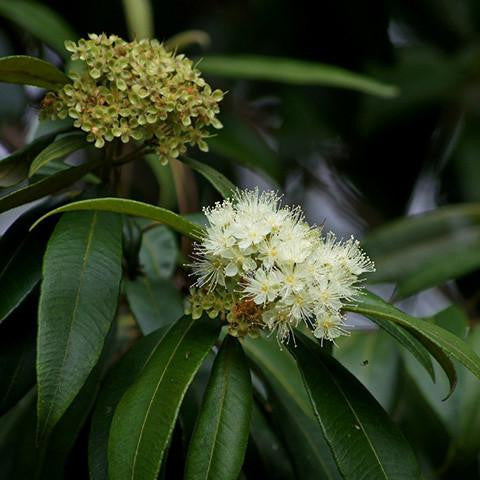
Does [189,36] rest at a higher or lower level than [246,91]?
lower

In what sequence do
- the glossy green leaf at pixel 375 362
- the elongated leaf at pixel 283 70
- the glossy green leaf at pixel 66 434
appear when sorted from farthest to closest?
the elongated leaf at pixel 283 70
the glossy green leaf at pixel 375 362
the glossy green leaf at pixel 66 434

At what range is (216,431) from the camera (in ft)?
3.05

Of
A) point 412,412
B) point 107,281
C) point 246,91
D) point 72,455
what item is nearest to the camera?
point 107,281

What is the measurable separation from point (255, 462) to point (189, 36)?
91cm

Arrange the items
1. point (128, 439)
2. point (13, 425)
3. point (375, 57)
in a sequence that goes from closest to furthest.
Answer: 1. point (128, 439)
2. point (13, 425)
3. point (375, 57)

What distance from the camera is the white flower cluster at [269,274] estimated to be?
950 millimetres

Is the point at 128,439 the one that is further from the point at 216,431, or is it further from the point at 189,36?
the point at 189,36

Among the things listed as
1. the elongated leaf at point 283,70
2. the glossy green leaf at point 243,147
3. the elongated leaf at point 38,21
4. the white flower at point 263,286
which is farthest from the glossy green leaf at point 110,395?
the glossy green leaf at point 243,147

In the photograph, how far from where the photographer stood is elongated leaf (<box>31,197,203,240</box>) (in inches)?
35.7

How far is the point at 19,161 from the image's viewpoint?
1.11m

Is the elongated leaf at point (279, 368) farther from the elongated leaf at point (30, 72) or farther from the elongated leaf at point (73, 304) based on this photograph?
the elongated leaf at point (30, 72)

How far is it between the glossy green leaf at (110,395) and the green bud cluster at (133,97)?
8.4 inches

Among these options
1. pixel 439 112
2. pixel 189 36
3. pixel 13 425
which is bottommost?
pixel 13 425

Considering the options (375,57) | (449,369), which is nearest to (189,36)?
(375,57)
